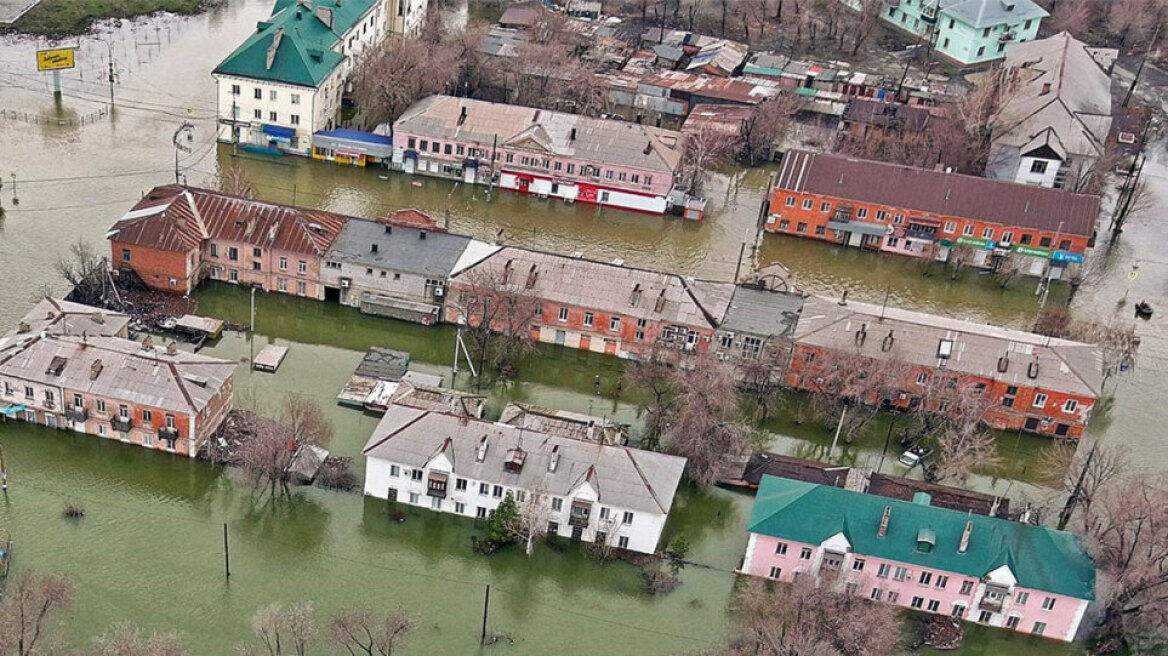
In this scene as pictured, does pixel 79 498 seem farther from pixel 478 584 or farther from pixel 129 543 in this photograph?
pixel 478 584

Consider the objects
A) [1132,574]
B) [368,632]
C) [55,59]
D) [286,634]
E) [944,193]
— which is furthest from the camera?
[55,59]

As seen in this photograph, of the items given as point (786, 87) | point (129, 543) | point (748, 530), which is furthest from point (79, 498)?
point (786, 87)

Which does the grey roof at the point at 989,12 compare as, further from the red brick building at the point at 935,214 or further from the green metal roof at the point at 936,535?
the green metal roof at the point at 936,535

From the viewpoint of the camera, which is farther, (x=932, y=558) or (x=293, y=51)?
(x=293, y=51)

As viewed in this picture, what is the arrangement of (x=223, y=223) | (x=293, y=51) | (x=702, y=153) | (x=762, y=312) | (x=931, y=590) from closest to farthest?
(x=931, y=590) < (x=762, y=312) < (x=223, y=223) < (x=293, y=51) < (x=702, y=153)

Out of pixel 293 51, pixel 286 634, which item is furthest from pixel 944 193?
pixel 286 634

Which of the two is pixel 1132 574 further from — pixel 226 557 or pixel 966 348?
pixel 226 557

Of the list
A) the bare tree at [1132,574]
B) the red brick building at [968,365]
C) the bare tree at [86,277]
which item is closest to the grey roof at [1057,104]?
the red brick building at [968,365]

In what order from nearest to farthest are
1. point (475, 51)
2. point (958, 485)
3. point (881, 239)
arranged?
point (958, 485) < point (881, 239) < point (475, 51)
